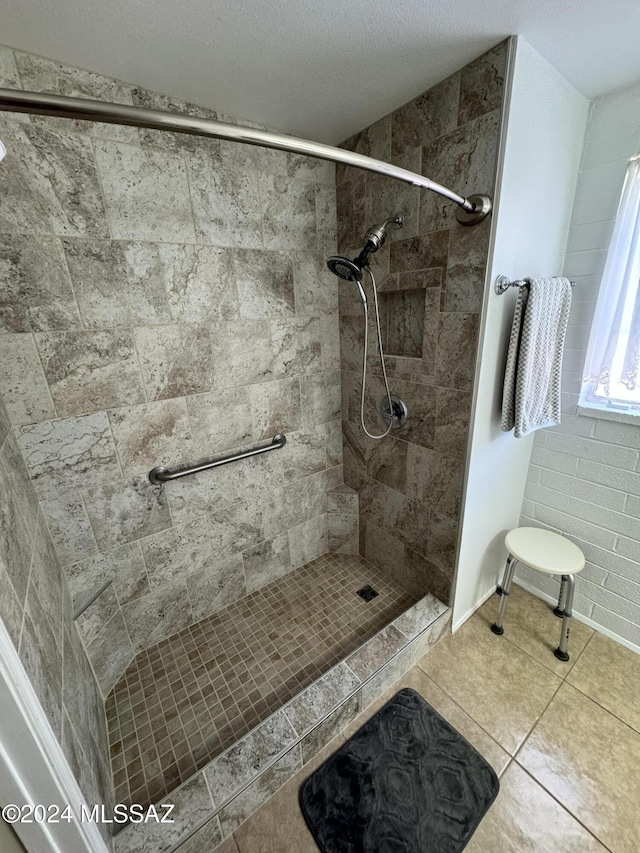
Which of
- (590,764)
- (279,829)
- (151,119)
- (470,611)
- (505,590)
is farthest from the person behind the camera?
(470,611)

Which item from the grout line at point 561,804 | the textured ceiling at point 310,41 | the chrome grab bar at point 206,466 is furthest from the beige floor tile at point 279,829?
the textured ceiling at point 310,41

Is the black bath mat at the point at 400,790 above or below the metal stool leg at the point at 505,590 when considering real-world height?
below

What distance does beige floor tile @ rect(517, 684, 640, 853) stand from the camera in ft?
3.54

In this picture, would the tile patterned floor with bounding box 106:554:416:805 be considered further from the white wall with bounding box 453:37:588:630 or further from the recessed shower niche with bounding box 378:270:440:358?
the recessed shower niche with bounding box 378:270:440:358

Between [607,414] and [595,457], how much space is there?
21 cm

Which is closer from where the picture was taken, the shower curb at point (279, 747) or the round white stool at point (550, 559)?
the shower curb at point (279, 747)

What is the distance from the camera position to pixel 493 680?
1478mm

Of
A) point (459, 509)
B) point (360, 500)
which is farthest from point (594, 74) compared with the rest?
point (360, 500)

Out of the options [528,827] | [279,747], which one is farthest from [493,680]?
[279,747]

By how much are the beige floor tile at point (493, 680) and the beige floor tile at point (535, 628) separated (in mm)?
46

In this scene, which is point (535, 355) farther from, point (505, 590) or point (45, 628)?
point (45, 628)

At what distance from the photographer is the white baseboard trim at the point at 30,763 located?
23.1 inches

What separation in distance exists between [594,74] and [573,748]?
245 cm

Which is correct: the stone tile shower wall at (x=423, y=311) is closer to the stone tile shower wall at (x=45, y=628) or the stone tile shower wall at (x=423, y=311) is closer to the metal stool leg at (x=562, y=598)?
the metal stool leg at (x=562, y=598)
